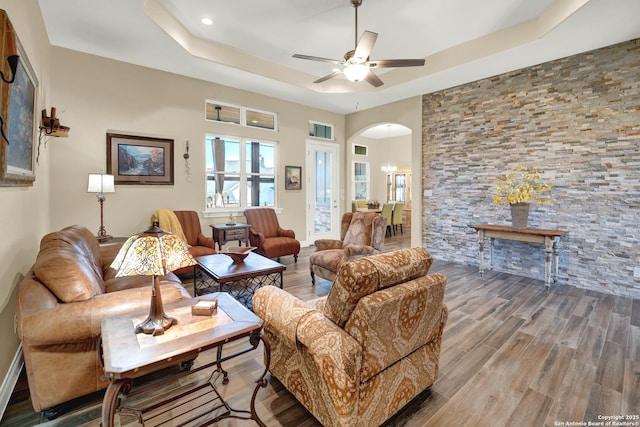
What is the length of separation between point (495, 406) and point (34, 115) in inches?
166

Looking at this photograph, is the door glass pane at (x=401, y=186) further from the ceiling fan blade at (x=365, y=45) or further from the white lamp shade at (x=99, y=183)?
the white lamp shade at (x=99, y=183)

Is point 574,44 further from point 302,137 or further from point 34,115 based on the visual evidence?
point 34,115

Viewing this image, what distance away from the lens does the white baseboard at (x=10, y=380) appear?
1811mm


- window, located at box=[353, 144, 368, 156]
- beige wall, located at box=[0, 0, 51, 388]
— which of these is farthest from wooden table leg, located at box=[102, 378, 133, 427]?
window, located at box=[353, 144, 368, 156]

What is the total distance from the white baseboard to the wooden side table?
2.80 m

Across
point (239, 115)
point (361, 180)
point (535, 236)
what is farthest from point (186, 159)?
point (361, 180)

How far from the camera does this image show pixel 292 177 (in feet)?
21.3

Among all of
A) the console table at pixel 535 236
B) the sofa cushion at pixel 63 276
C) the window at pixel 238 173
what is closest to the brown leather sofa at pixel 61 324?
the sofa cushion at pixel 63 276

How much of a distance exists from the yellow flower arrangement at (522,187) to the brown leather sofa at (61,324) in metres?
4.81

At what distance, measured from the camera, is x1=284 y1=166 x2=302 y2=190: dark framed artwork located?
21.0 feet

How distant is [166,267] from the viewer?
154 centimetres

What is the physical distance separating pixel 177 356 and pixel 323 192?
240 inches

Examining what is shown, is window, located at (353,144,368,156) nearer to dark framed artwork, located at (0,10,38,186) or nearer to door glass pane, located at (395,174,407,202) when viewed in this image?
door glass pane, located at (395,174,407,202)

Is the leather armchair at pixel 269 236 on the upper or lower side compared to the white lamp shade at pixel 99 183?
lower
